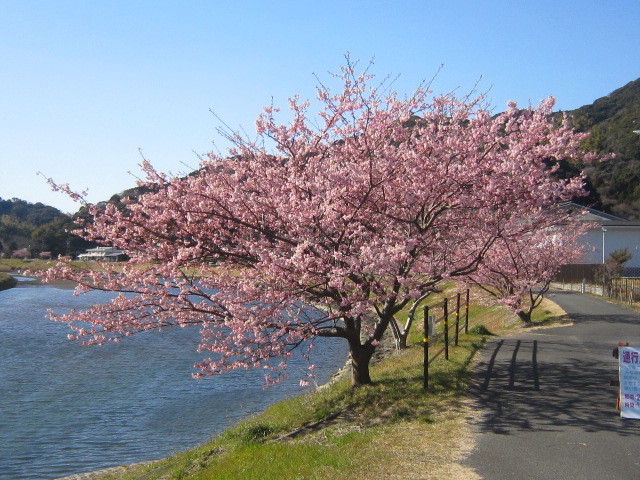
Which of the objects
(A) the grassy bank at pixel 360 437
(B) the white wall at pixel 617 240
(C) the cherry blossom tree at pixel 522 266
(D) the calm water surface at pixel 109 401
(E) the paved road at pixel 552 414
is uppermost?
(B) the white wall at pixel 617 240

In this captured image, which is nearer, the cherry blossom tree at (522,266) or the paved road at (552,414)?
the paved road at (552,414)

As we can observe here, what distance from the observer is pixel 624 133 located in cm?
7225

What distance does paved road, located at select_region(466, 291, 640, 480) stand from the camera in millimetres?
6934

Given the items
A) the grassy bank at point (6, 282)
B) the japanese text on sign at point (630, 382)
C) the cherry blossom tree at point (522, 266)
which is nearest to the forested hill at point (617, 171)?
the cherry blossom tree at point (522, 266)

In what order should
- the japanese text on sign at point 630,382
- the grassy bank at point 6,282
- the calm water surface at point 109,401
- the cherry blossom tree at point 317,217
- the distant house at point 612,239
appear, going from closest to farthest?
the japanese text on sign at point 630,382
the cherry blossom tree at point 317,217
the calm water surface at point 109,401
the distant house at point 612,239
the grassy bank at point 6,282

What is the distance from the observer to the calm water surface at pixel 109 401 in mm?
13883

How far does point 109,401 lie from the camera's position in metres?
17.9

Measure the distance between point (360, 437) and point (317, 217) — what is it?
11.5 feet

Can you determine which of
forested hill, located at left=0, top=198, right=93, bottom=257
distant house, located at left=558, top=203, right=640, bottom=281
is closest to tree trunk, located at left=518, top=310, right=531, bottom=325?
forested hill, located at left=0, top=198, right=93, bottom=257

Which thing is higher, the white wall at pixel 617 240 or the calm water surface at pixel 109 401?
the white wall at pixel 617 240

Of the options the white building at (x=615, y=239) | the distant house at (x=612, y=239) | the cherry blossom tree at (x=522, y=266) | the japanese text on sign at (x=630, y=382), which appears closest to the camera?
the japanese text on sign at (x=630, y=382)

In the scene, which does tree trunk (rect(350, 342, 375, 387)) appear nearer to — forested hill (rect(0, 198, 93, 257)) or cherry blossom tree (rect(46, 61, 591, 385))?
cherry blossom tree (rect(46, 61, 591, 385))

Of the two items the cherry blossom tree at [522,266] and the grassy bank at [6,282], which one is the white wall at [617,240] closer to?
the cherry blossom tree at [522,266]

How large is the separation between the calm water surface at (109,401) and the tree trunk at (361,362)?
4.21 meters
